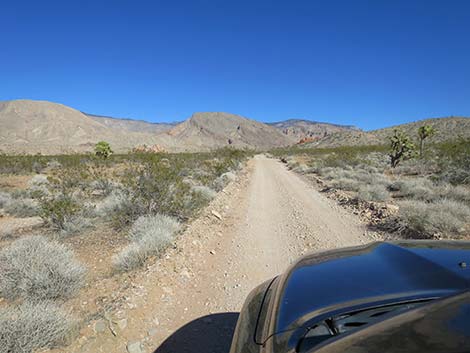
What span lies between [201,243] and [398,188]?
9.95 m

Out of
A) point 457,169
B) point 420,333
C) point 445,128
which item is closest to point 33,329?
point 420,333

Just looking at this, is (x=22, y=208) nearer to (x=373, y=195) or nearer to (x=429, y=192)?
(x=373, y=195)

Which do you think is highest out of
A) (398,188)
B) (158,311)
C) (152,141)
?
(152,141)

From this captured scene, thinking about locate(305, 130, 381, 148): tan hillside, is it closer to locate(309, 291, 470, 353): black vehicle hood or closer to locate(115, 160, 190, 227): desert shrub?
locate(115, 160, 190, 227): desert shrub

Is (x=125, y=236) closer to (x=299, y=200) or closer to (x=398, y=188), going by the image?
(x=299, y=200)

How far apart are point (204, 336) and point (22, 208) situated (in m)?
10.9

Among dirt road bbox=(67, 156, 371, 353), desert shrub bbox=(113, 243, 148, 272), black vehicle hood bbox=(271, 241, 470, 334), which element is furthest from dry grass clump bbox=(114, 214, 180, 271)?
black vehicle hood bbox=(271, 241, 470, 334)

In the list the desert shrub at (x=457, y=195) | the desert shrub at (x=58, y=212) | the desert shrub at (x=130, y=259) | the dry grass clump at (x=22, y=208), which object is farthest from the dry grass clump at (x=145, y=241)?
the desert shrub at (x=457, y=195)

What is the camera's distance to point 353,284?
1.80 meters

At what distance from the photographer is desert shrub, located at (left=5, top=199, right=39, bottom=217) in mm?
10570

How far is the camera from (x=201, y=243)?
6.19 metres

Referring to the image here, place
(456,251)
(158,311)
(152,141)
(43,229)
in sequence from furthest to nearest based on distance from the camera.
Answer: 1. (152,141)
2. (43,229)
3. (158,311)
4. (456,251)

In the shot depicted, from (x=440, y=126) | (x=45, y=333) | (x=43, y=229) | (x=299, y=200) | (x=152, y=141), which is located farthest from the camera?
(x=152, y=141)

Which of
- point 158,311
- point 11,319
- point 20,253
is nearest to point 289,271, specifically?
point 158,311
